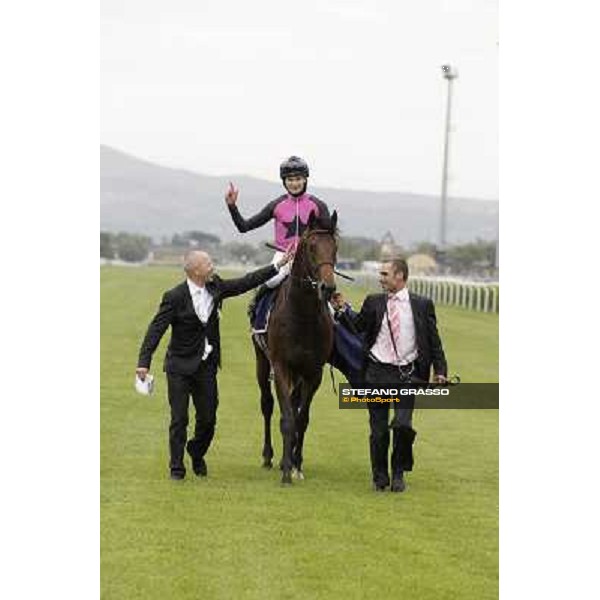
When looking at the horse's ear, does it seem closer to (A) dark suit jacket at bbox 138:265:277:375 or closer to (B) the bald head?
(A) dark suit jacket at bbox 138:265:277:375

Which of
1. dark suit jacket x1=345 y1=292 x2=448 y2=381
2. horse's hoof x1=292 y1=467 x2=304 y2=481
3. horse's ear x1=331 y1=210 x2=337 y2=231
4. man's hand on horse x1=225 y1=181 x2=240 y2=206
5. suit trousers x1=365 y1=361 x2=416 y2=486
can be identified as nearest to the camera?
horse's ear x1=331 y1=210 x2=337 y2=231

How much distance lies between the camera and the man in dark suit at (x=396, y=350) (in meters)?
14.2

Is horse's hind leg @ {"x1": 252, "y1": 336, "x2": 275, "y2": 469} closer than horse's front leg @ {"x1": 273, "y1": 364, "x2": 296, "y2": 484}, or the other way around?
horse's front leg @ {"x1": 273, "y1": 364, "x2": 296, "y2": 484}

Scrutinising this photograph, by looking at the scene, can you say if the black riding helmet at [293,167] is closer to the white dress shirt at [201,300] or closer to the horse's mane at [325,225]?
the horse's mane at [325,225]

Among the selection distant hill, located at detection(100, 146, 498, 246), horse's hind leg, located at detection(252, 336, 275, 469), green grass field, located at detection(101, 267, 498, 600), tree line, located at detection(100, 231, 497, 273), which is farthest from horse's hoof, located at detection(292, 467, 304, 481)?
distant hill, located at detection(100, 146, 498, 246)

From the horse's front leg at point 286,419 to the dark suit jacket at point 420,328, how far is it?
0.83m

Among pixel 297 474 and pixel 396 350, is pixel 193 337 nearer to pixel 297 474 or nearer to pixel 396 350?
pixel 297 474

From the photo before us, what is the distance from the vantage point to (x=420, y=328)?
14172 millimetres

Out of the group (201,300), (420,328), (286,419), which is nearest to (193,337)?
(201,300)

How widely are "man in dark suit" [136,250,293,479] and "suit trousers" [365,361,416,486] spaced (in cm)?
122

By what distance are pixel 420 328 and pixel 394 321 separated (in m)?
0.22

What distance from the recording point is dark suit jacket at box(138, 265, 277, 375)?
1436 cm
